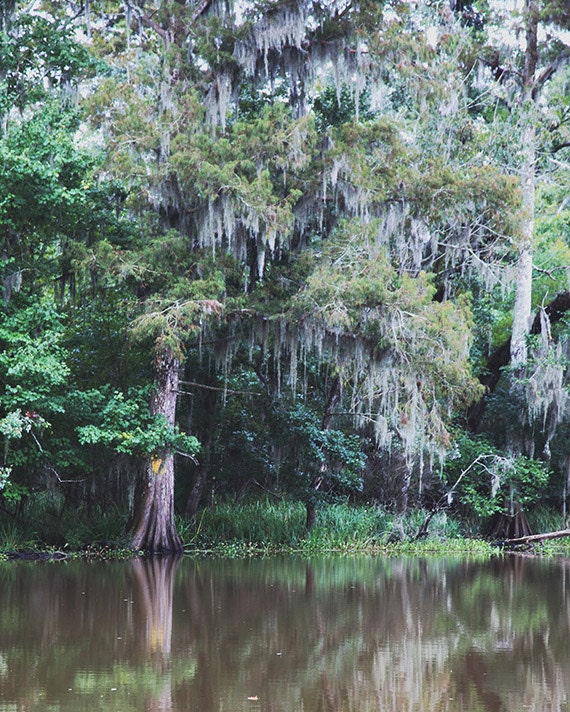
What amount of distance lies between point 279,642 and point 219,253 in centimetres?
915

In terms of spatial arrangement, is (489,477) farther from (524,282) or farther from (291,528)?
(291,528)

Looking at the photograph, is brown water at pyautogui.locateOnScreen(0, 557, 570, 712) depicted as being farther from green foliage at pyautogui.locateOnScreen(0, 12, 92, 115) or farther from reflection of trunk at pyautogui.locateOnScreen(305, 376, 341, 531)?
green foliage at pyautogui.locateOnScreen(0, 12, 92, 115)

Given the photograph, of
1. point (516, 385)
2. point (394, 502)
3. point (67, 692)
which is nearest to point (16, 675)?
point (67, 692)

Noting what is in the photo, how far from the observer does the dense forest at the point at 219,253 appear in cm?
1442

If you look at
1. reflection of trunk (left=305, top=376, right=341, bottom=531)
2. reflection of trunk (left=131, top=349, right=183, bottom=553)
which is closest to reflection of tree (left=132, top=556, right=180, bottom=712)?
reflection of trunk (left=131, top=349, right=183, bottom=553)

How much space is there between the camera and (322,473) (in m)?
18.0

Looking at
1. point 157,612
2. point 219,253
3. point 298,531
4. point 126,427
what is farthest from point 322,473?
point 157,612

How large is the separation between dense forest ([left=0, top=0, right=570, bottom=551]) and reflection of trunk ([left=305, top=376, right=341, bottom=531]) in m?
0.07

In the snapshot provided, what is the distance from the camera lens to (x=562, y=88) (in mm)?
21125

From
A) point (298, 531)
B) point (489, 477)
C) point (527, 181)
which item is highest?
point (527, 181)

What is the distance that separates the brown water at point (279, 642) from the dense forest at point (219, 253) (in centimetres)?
339

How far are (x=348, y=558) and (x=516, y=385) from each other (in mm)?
5926

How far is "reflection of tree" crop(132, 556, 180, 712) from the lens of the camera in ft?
18.3

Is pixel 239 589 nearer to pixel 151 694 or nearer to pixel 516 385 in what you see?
pixel 151 694
